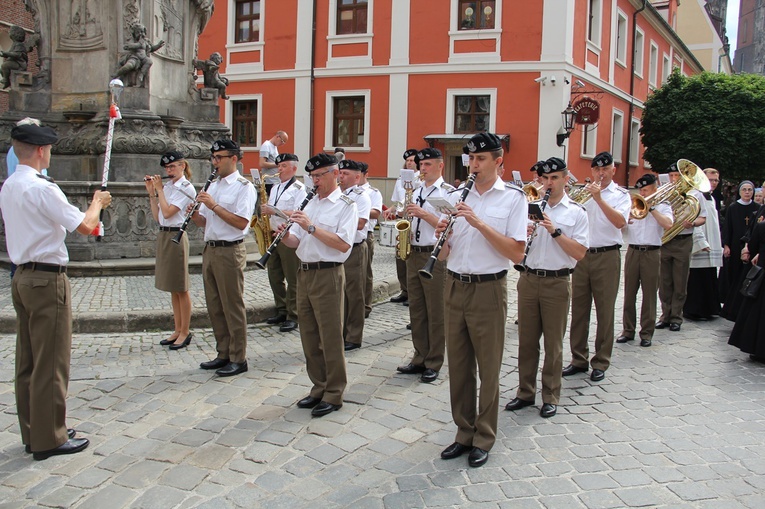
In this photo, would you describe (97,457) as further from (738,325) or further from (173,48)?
(173,48)

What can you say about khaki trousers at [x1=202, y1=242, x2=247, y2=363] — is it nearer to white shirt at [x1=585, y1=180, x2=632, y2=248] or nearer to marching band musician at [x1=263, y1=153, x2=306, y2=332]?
marching band musician at [x1=263, y1=153, x2=306, y2=332]

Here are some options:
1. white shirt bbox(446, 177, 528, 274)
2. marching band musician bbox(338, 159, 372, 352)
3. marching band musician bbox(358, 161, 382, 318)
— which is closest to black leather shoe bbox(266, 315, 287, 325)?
marching band musician bbox(358, 161, 382, 318)

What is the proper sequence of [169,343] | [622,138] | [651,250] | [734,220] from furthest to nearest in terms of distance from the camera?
[622,138]
[734,220]
[651,250]
[169,343]

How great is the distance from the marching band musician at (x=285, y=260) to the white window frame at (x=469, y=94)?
1696 cm

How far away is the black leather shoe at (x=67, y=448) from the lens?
4.51 meters

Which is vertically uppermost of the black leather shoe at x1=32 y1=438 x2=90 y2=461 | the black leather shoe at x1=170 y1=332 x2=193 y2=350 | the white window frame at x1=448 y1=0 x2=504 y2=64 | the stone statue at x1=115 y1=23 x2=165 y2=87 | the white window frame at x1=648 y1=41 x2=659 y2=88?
the white window frame at x1=648 y1=41 x2=659 y2=88

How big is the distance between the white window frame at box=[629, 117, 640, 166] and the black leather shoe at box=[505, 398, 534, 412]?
91.8ft

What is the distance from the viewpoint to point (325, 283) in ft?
17.6

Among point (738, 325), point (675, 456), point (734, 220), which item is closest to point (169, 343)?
point (675, 456)

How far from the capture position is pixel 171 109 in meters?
11.9

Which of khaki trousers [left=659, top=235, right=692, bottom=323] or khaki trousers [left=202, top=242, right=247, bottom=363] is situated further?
khaki trousers [left=659, top=235, right=692, bottom=323]

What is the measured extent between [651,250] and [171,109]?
27.8ft

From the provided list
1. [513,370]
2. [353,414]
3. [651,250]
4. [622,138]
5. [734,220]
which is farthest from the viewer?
[622,138]

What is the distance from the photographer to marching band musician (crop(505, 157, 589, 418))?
5496 mm
